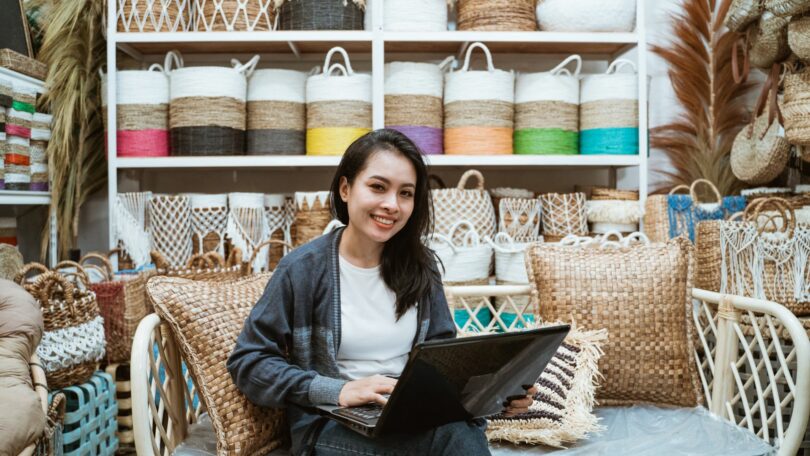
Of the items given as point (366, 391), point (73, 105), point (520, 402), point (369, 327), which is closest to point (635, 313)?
point (520, 402)

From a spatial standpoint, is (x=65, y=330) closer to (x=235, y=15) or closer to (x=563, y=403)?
(x=563, y=403)

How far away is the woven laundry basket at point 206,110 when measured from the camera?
8.75ft

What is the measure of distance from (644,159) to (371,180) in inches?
73.9

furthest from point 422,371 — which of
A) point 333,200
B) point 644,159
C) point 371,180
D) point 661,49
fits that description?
point 661,49

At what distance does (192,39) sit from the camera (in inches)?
107

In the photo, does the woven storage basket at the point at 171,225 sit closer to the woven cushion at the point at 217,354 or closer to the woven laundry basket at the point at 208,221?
the woven laundry basket at the point at 208,221

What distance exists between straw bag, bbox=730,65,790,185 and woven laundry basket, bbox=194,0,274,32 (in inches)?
82.6

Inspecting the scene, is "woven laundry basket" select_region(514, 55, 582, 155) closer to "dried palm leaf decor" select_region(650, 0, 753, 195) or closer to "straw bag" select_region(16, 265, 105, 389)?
"dried palm leaf decor" select_region(650, 0, 753, 195)

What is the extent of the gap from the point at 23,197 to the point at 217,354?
1610 mm

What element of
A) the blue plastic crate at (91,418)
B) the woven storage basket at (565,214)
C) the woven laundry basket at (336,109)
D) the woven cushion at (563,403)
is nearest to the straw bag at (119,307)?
the blue plastic crate at (91,418)

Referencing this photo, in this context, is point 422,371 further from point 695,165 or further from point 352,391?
point 695,165

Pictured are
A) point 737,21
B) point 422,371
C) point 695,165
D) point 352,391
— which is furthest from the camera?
point 695,165

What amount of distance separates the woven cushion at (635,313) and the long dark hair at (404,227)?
1.64 feet

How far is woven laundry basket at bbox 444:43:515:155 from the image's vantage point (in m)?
2.72
